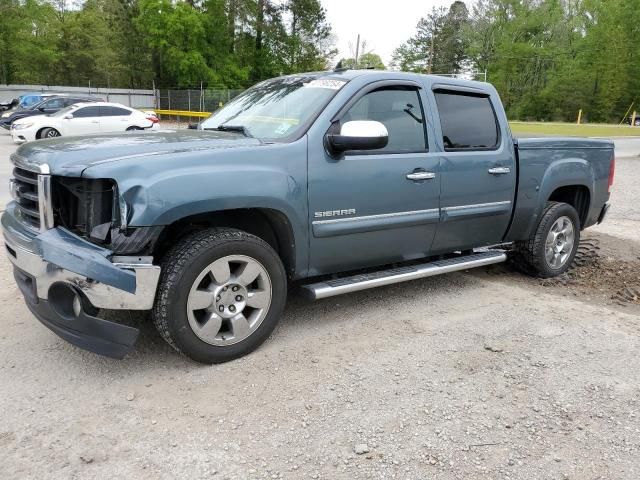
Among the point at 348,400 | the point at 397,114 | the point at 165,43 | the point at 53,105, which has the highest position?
the point at 165,43

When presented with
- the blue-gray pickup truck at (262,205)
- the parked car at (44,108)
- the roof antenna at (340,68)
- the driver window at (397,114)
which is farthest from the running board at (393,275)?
the parked car at (44,108)

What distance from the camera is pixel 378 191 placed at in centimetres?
394

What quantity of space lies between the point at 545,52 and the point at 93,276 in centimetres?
8202

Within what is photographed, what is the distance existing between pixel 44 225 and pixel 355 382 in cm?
202

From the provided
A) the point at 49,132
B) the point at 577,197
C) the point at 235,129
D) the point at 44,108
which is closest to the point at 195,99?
the point at 44,108

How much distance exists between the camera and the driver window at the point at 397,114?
4.05m

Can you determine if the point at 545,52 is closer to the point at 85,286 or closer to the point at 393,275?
the point at 393,275

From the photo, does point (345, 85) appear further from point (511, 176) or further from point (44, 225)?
point (44, 225)

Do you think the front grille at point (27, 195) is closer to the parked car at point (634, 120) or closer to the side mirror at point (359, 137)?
the side mirror at point (359, 137)

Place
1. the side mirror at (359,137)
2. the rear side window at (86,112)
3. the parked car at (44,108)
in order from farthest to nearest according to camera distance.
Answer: the parked car at (44,108)
the rear side window at (86,112)
the side mirror at (359,137)

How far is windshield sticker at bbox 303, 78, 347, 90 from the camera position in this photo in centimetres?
399

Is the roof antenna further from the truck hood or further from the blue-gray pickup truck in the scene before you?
the truck hood

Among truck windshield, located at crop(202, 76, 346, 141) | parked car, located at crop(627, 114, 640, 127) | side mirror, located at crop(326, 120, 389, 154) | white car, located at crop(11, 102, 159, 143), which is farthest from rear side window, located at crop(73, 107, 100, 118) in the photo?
parked car, located at crop(627, 114, 640, 127)

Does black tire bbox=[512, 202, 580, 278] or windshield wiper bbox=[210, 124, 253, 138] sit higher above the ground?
windshield wiper bbox=[210, 124, 253, 138]
